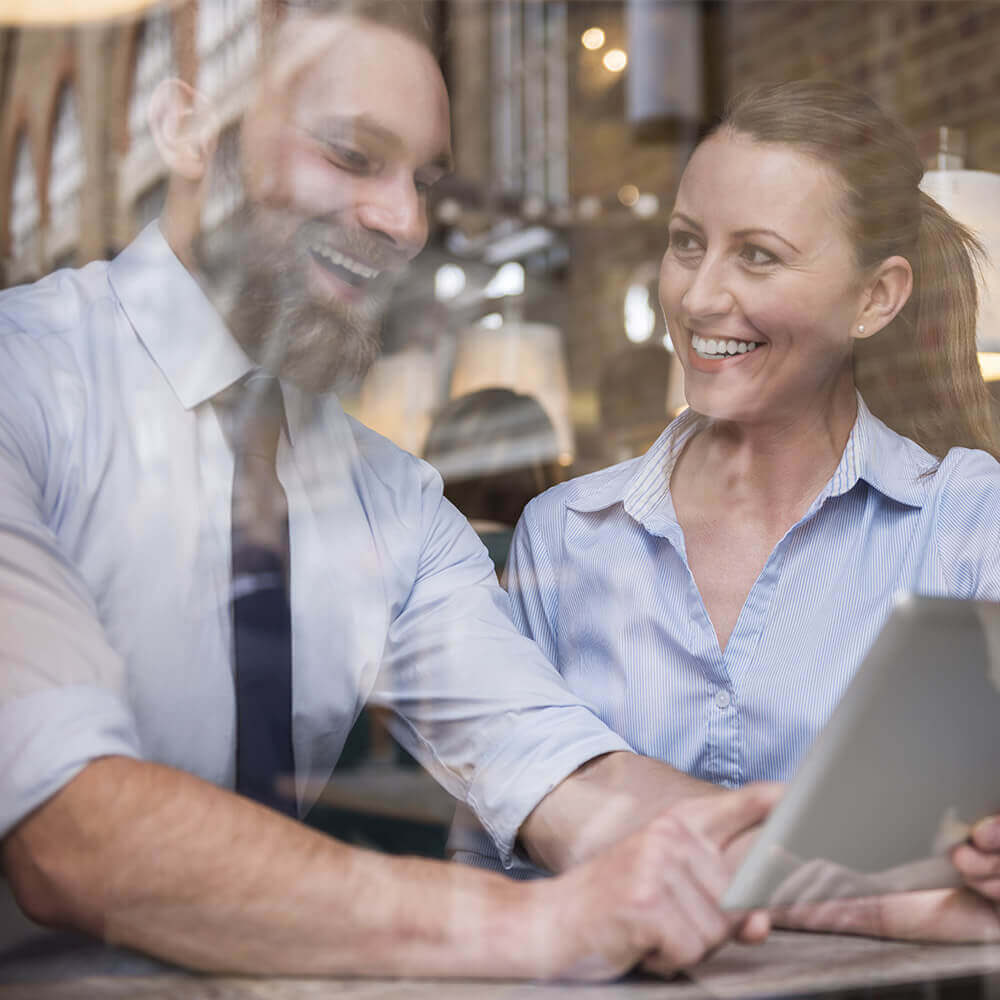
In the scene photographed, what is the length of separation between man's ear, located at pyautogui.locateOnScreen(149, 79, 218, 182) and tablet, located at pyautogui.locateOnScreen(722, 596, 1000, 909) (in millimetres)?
517

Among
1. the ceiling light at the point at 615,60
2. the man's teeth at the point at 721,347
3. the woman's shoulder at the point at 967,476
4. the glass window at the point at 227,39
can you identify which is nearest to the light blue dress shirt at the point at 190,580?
the glass window at the point at 227,39

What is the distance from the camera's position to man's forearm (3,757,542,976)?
0.58 metres

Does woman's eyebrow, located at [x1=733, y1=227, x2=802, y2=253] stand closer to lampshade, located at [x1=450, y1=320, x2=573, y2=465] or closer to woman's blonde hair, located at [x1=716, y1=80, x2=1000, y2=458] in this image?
woman's blonde hair, located at [x1=716, y1=80, x2=1000, y2=458]

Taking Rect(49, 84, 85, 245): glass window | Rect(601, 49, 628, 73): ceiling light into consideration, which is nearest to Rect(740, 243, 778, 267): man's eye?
Rect(49, 84, 85, 245): glass window

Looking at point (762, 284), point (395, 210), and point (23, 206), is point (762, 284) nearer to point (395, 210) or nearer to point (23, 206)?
point (395, 210)

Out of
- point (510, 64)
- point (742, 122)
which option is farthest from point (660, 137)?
point (742, 122)

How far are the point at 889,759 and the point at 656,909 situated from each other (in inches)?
5.5

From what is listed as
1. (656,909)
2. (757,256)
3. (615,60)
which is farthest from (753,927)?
(615,60)

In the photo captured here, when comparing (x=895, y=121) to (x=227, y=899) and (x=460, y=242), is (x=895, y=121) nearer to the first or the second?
(x=460, y=242)

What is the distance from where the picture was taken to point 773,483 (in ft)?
3.02

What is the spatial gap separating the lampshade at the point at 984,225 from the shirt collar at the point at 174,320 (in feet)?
2.09

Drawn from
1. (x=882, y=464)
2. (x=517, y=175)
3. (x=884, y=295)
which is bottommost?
(x=882, y=464)

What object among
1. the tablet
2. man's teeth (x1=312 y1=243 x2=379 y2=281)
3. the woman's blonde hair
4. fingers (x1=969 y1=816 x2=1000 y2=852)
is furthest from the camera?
the woman's blonde hair

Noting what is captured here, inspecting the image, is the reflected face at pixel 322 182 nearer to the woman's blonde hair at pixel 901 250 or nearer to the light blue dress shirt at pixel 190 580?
the light blue dress shirt at pixel 190 580
